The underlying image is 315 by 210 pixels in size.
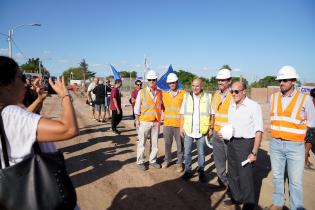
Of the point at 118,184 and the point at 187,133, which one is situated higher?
the point at 187,133

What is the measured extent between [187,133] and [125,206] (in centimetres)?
204

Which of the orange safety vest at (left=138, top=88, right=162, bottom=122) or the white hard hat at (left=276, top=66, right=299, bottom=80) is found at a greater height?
the white hard hat at (left=276, top=66, right=299, bottom=80)

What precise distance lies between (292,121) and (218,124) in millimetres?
1295

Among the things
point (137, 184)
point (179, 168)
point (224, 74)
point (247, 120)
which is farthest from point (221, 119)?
point (137, 184)

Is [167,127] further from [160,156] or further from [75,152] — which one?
[75,152]

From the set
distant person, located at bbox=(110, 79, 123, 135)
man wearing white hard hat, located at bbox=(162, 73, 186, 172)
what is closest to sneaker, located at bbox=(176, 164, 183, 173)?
man wearing white hard hat, located at bbox=(162, 73, 186, 172)

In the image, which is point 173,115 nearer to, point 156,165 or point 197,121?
point 197,121

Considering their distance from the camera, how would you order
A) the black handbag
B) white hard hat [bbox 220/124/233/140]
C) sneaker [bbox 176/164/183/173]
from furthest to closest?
sneaker [bbox 176/164/183/173]
white hard hat [bbox 220/124/233/140]
the black handbag

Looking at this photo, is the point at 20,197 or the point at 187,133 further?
the point at 187,133

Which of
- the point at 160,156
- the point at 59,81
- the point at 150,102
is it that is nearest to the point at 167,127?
the point at 150,102

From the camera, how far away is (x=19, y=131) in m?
1.63

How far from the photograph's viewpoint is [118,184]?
530cm

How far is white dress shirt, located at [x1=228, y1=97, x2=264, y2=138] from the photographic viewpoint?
164 inches

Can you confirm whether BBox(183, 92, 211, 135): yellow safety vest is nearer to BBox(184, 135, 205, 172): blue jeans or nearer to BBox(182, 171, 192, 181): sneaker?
BBox(184, 135, 205, 172): blue jeans
